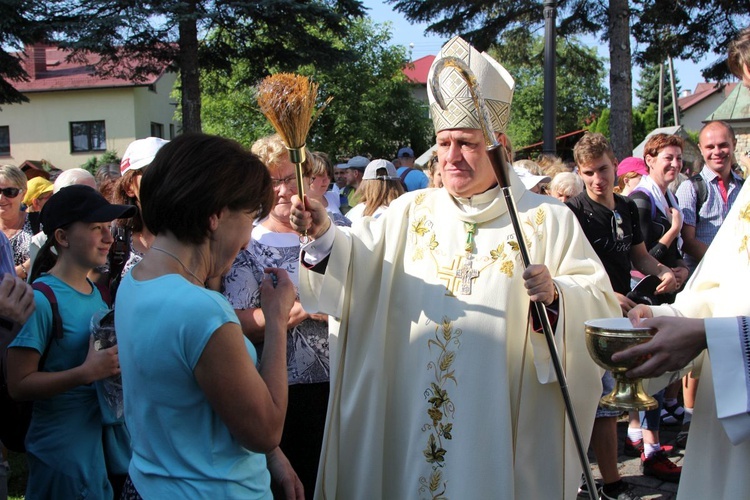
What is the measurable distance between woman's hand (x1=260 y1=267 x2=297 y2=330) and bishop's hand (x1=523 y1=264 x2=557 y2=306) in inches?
35.9

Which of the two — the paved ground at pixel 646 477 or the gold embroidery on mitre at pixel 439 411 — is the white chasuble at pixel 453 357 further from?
the paved ground at pixel 646 477

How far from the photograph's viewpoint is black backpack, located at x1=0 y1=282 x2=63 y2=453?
2.80 metres

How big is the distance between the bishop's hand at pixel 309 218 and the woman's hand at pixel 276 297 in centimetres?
65

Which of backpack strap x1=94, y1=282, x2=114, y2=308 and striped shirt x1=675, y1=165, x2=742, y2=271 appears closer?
backpack strap x1=94, y1=282, x2=114, y2=308

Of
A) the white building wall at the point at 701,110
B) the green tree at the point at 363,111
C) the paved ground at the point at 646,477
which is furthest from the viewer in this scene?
the white building wall at the point at 701,110

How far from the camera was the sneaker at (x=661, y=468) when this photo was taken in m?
4.80

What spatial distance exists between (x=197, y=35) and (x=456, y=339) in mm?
16602

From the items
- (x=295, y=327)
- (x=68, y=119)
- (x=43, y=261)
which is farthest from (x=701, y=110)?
(x=43, y=261)

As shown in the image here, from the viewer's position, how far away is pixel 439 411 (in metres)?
2.97

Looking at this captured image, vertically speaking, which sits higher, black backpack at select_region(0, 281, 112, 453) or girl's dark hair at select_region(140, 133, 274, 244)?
girl's dark hair at select_region(140, 133, 274, 244)

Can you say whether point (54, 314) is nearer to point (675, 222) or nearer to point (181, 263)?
point (181, 263)

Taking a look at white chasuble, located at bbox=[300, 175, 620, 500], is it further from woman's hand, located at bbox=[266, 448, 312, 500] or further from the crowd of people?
woman's hand, located at bbox=[266, 448, 312, 500]

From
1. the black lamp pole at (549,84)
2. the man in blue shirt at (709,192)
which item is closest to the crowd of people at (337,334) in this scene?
the man in blue shirt at (709,192)

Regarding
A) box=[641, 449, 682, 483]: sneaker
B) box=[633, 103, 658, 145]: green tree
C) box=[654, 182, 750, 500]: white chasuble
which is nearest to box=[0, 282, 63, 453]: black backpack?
box=[654, 182, 750, 500]: white chasuble
